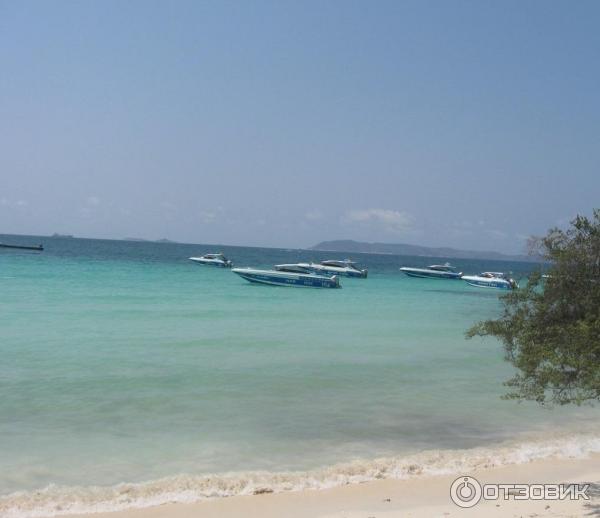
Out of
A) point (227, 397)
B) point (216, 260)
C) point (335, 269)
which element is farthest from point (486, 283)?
point (227, 397)

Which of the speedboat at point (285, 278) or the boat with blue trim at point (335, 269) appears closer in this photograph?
the speedboat at point (285, 278)

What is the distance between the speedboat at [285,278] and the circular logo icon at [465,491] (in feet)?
134

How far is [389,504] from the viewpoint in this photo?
8055 mm

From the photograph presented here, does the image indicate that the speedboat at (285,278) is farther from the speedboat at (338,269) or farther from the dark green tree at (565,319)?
the dark green tree at (565,319)

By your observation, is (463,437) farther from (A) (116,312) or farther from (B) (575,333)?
(A) (116,312)

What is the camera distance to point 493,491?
8484 millimetres

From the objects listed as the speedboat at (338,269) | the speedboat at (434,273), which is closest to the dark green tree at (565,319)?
the speedboat at (338,269)

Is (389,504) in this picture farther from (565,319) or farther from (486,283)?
(486,283)

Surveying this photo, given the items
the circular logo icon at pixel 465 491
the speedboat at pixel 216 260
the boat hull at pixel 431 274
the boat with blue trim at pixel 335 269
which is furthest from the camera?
the speedboat at pixel 216 260

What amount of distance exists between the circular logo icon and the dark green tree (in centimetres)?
148

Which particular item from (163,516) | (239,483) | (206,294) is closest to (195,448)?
(239,483)

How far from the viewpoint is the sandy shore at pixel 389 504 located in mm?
7559

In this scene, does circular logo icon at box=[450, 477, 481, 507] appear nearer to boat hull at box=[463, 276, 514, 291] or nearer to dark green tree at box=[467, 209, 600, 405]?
dark green tree at box=[467, 209, 600, 405]

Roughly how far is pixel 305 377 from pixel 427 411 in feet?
12.6
